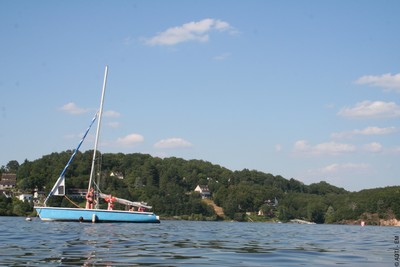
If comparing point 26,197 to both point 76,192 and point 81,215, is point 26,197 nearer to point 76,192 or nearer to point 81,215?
point 76,192

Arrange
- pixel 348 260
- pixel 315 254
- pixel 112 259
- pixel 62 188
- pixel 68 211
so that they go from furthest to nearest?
pixel 62 188 < pixel 68 211 < pixel 315 254 < pixel 348 260 < pixel 112 259

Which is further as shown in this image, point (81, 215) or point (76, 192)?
point (76, 192)

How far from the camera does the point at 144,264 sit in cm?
1931

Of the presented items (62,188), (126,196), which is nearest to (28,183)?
(126,196)

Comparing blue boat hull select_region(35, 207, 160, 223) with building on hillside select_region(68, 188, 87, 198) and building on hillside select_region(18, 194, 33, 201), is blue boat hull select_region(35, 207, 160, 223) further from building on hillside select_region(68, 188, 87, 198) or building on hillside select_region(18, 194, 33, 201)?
building on hillside select_region(68, 188, 87, 198)

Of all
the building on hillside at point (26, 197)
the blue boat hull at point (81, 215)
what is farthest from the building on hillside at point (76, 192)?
the blue boat hull at point (81, 215)

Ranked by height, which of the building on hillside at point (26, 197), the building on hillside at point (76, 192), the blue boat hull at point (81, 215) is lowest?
the blue boat hull at point (81, 215)

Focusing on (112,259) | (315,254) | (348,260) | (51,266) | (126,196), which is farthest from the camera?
(126,196)

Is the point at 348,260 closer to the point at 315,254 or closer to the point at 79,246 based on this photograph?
the point at 315,254

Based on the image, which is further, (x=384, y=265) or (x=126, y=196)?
(x=126, y=196)

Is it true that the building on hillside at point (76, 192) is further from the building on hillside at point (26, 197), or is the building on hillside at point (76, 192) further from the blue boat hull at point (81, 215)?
the blue boat hull at point (81, 215)

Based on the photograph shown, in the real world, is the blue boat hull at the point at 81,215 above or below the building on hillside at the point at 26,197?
below

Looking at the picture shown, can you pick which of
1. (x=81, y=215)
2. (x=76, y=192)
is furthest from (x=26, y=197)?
(x=81, y=215)

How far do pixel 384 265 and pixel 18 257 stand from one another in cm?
1478
